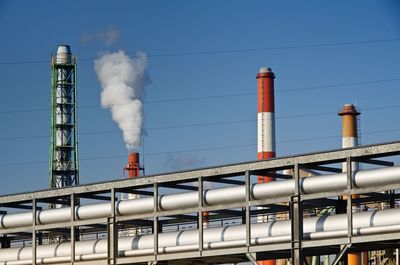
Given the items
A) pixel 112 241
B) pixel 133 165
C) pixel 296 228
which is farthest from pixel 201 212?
pixel 133 165

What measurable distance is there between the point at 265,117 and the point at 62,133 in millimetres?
17144

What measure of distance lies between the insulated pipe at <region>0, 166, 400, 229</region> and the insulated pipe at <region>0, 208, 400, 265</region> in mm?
865

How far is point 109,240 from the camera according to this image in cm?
3039

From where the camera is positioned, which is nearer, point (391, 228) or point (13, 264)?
Answer: point (391, 228)

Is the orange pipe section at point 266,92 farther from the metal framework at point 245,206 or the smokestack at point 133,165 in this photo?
the metal framework at point 245,206

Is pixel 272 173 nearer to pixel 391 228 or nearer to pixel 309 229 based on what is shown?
pixel 309 229

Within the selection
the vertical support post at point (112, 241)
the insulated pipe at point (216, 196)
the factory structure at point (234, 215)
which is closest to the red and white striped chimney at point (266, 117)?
the factory structure at point (234, 215)

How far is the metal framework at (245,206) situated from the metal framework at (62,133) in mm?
31540

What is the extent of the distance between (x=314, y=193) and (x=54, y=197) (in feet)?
35.2

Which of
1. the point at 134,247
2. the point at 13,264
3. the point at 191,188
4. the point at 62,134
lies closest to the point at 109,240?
the point at 134,247

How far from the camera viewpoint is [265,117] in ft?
188

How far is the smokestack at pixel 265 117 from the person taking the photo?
5672 cm

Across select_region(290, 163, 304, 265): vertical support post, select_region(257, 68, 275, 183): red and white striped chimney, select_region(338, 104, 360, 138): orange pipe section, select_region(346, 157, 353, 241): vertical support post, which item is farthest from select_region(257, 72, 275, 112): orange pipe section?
select_region(346, 157, 353, 241): vertical support post

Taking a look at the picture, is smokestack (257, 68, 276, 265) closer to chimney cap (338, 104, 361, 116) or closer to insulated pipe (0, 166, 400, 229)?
chimney cap (338, 104, 361, 116)
